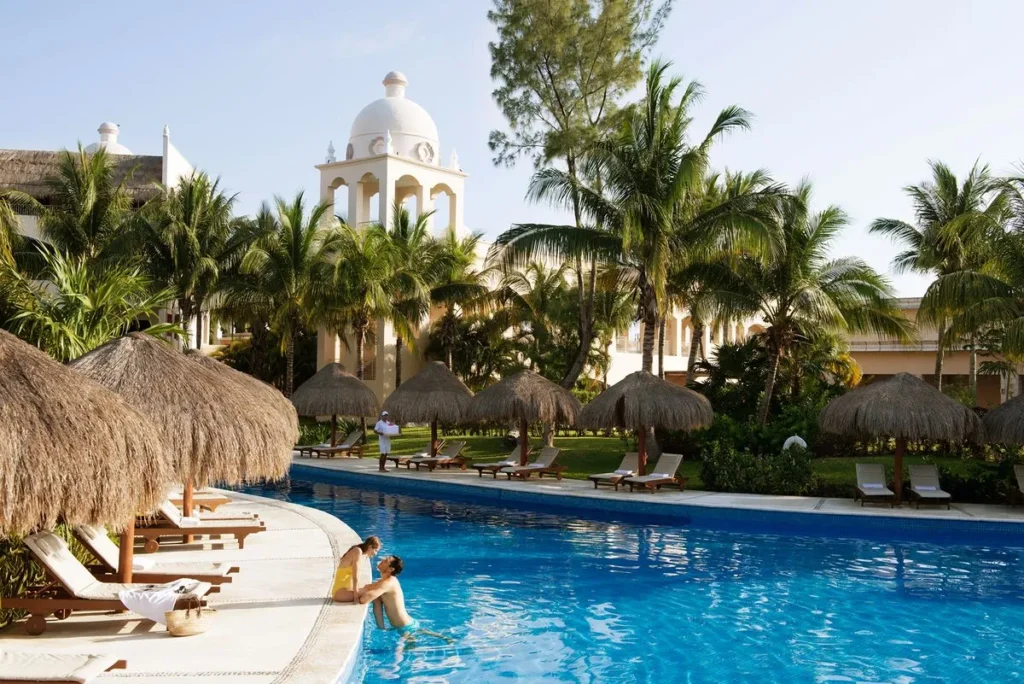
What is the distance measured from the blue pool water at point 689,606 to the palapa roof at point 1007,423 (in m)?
2.59

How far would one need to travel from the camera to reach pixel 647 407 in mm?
17312

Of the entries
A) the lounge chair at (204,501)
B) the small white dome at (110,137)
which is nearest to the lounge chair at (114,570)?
the lounge chair at (204,501)

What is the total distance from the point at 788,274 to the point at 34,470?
16.3 metres

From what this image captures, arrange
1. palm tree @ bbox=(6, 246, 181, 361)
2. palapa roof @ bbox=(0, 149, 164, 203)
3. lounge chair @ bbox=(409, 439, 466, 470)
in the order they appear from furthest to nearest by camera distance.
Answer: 1. palapa roof @ bbox=(0, 149, 164, 203)
2. lounge chair @ bbox=(409, 439, 466, 470)
3. palm tree @ bbox=(6, 246, 181, 361)

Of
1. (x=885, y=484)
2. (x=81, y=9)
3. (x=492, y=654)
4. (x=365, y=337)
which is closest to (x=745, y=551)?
(x=885, y=484)

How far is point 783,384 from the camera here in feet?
70.3

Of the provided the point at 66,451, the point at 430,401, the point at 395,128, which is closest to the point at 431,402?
the point at 430,401

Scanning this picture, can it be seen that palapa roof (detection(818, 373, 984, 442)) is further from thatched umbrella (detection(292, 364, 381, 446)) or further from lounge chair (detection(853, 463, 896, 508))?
thatched umbrella (detection(292, 364, 381, 446))

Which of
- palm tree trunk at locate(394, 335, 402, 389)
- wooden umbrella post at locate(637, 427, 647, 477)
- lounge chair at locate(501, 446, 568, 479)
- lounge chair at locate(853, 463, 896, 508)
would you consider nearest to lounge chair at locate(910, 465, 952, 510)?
lounge chair at locate(853, 463, 896, 508)

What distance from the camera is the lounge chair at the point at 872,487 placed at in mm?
15094

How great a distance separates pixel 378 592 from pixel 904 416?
1037 cm

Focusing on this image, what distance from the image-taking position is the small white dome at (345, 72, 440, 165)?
31172 mm

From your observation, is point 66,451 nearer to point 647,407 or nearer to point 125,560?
point 125,560

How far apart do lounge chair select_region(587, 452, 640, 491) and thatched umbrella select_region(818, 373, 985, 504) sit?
3.74 meters
